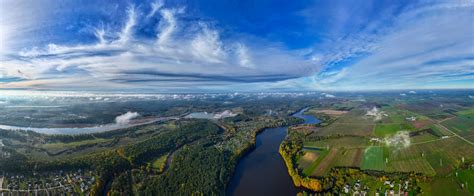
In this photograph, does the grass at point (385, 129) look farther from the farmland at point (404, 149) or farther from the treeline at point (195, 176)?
the treeline at point (195, 176)

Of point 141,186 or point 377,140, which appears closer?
point 141,186

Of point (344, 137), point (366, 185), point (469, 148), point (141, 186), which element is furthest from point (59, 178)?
point (469, 148)

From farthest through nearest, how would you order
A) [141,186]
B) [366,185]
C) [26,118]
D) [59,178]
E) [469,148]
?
[26,118] < [469,148] < [59,178] < [141,186] < [366,185]

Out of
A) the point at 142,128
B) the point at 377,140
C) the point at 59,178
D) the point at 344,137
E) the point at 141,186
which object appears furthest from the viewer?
the point at 142,128

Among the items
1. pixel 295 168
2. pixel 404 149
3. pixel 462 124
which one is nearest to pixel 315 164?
pixel 295 168

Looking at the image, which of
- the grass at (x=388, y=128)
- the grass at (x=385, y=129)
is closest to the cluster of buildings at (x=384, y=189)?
the grass at (x=388, y=128)

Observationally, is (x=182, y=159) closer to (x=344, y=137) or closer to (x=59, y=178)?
(x=59, y=178)

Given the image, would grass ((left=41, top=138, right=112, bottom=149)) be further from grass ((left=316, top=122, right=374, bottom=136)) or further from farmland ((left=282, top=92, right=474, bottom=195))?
grass ((left=316, top=122, right=374, bottom=136))
